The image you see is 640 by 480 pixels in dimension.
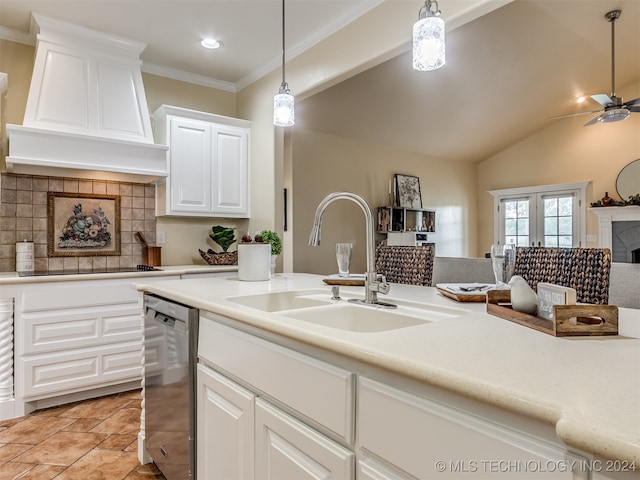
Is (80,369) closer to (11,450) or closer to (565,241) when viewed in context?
(11,450)

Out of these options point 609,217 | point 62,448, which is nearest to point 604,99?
point 609,217

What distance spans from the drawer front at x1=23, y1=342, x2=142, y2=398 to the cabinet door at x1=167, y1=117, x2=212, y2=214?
1.21m

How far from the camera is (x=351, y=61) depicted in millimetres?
2775

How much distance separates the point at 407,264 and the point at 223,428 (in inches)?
Result: 51.9

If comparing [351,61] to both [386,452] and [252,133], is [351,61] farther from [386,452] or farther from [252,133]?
[386,452]

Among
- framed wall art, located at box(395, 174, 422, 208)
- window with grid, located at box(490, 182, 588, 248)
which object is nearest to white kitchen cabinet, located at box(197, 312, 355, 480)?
framed wall art, located at box(395, 174, 422, 208)

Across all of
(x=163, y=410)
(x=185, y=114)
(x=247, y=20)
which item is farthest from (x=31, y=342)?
(x=247, y=20)

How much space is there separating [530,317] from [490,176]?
7.68 meters

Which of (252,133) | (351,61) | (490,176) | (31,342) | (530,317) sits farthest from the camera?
(490,176)

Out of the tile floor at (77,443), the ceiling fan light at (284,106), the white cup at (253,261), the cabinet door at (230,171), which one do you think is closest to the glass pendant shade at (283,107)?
the ceiling fan light at (284,106)

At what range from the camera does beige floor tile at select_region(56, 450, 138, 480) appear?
189 centimetres

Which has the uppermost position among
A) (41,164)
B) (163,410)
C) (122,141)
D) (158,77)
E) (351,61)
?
(158,77)

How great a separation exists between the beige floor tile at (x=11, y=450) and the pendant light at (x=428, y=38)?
8.90 ft

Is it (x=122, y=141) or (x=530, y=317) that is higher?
(x=122, y=141)
